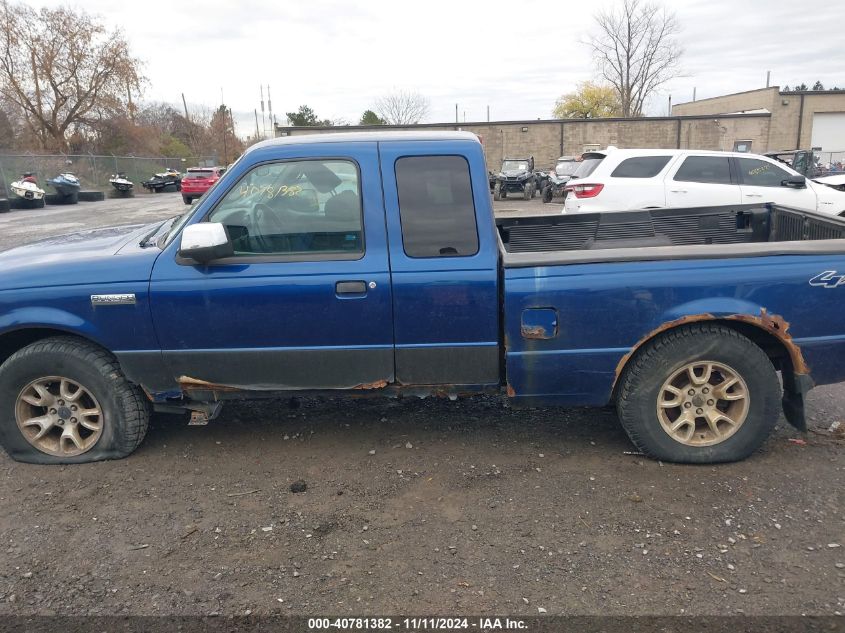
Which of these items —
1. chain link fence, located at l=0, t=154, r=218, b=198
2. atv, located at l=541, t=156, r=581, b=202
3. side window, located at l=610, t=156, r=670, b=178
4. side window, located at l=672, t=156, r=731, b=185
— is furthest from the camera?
chain link fence, located at l=0, t=154, r=218, b=198

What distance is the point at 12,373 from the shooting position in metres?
3.72

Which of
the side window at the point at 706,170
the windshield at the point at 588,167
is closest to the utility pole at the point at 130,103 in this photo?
the windshield at the point at 588,167

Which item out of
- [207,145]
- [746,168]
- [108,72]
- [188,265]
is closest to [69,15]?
[108,72]

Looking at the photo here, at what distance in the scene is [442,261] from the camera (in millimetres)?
3516

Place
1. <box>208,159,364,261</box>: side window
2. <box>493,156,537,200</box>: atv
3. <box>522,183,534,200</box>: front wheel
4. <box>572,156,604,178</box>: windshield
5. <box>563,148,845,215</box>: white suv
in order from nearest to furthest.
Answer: <box>208,159,364,261</box>: side window → <box>563,148,845,215</box>: white suv → <box>572,156,604,178</box>: windshield → <box>493,156,537,200</box>: atv → <box>522,183,534,200</box>: front wheel

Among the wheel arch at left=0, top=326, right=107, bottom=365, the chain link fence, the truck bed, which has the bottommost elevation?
the wheel arch at left=0, top=326, right=107, bottom=365

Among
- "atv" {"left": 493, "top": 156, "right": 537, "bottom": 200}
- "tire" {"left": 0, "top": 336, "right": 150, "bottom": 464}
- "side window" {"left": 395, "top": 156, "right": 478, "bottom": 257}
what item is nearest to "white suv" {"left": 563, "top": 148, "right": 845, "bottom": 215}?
"side window" {"left": 395, "top": 156, "right": 478, "bottom": 257}

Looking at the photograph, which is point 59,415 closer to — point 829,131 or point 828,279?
point 828,279

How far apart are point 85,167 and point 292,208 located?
36.8 metres

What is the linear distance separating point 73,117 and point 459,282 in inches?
1824

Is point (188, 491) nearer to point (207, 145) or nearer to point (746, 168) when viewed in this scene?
point (746, 168)

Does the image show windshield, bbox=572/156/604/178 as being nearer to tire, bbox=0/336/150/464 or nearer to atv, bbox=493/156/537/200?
tire, bbox=0/336/150/464

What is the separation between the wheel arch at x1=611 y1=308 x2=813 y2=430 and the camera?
3.49m

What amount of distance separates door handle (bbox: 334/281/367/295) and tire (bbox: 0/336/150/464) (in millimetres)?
1440
